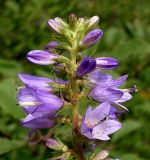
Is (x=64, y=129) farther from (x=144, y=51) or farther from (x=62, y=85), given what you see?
(x=144, y=51)

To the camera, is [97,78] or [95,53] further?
[95,53]

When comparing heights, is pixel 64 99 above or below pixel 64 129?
above

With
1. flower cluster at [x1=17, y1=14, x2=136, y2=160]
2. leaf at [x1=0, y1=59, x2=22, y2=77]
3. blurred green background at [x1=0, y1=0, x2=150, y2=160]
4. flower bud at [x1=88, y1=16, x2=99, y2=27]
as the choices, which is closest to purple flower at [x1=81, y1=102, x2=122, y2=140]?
flower cluster at [x1=17, y1=14, x2=136, y2=160]

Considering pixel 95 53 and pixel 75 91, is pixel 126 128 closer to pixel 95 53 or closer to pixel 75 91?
pixel 95 53

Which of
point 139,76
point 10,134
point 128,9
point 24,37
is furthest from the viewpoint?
point 128,9

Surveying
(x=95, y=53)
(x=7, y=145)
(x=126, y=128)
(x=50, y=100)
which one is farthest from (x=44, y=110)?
(x=126, y=128)

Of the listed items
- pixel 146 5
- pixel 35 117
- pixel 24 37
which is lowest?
pixel 146 5

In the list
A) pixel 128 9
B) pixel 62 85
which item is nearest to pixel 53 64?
pixel 62 85
